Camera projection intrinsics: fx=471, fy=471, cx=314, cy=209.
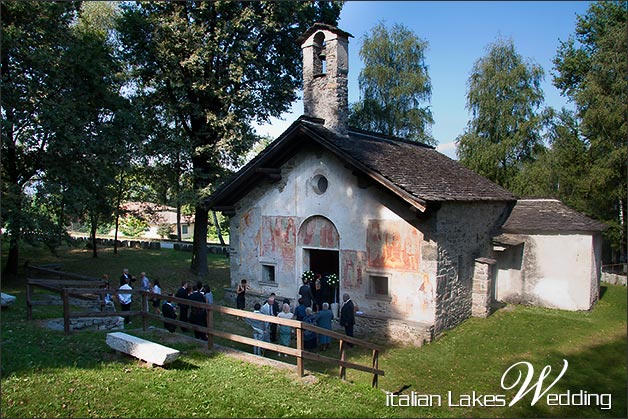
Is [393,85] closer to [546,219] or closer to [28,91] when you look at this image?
[546,219]

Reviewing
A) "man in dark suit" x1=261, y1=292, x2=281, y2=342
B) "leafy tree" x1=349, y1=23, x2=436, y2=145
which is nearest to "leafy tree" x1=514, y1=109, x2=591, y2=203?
"leafy tree" x1=349, y1=23, x2=436, y2=145

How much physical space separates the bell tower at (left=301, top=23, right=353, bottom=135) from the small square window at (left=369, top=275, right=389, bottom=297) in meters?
5.33

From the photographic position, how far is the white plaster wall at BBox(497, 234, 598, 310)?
665 inches

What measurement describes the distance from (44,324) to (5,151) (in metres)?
10.8

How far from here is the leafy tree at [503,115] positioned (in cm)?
2937

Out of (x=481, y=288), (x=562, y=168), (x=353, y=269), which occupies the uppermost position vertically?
(x=562, y=168)

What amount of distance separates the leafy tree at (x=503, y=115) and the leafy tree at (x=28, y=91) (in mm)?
23606

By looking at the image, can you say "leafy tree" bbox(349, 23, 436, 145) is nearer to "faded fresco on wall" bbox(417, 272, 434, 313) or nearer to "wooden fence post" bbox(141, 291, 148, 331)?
"faded fresco on wall" bbox(417, 272, 434, 313)

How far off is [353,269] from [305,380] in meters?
7.29

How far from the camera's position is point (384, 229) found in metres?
14.4

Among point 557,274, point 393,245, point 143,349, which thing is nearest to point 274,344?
point 143,349

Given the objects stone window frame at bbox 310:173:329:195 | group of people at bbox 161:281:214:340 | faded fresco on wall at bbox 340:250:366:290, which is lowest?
group of people at bbox 161:281:214:340

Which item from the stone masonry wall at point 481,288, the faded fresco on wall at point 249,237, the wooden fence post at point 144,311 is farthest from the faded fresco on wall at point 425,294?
the wooden fence post at point 144,311

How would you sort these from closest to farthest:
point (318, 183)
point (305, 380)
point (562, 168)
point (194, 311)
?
point (305, 380) → point (194, 311) → point (318, 183) → point (562, 168)
